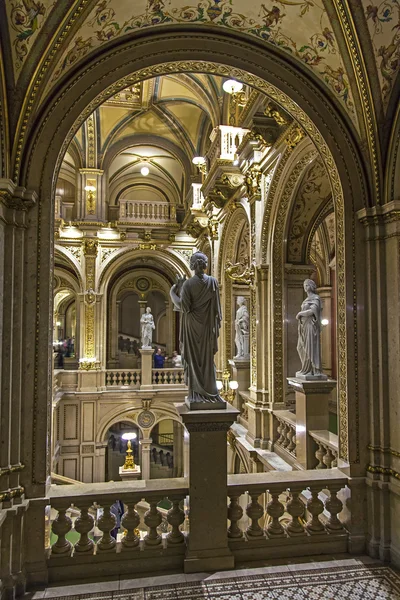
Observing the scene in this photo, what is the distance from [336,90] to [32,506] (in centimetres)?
500

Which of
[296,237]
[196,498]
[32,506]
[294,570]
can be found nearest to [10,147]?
[32,506]

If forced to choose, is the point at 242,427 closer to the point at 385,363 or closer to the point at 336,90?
the point at 385,363

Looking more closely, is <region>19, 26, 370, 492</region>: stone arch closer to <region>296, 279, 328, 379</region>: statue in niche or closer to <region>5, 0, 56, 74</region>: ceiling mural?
<region>5, 0, 56, 74</region>: ceiling mural

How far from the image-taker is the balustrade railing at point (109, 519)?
367 centimetres

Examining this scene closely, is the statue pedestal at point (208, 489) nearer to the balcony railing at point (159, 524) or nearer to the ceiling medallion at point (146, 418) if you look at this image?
the balcony railing at point (159, 524)

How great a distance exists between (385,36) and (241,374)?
7.46 meters

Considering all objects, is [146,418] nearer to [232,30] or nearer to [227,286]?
[227,286]

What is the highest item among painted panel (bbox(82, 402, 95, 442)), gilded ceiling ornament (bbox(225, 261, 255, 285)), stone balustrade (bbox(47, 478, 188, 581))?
gilded ceiling ornament (bbox(225, 261, 255, 285))

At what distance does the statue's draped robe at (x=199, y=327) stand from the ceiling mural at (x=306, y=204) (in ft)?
12.9

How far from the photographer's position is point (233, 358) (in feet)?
34.4

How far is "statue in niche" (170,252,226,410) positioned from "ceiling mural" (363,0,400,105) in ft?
8.25

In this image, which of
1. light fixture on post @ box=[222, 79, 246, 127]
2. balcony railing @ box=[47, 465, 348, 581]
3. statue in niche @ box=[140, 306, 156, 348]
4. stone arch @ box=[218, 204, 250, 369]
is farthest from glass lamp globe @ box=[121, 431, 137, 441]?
light fixture on post @ box=[222, 79, 246, 127]

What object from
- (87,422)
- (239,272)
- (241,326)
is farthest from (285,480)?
(87,422)

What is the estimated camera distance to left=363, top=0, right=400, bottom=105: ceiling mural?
377 centimetres
